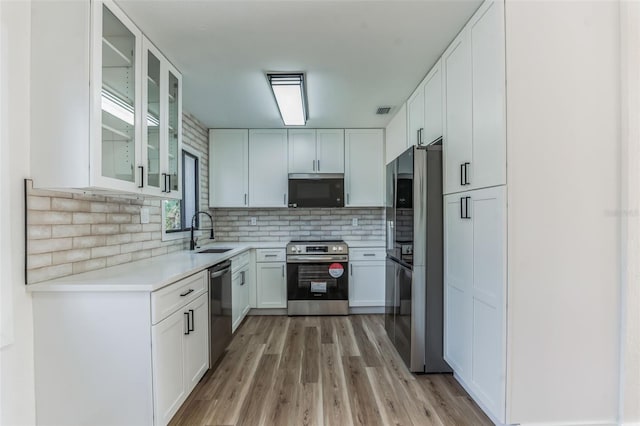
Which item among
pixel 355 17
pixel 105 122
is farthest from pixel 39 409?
pixel 355 17

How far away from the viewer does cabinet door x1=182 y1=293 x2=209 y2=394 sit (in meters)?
2.04

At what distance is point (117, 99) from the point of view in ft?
6.00

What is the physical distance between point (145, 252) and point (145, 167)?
35.8 inches

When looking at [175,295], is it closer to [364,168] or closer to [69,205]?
[69,205]

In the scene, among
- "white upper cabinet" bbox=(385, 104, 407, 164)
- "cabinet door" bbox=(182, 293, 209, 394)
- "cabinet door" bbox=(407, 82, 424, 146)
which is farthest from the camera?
"white upper cabinet" bbox=(385, 104, 407, 164)

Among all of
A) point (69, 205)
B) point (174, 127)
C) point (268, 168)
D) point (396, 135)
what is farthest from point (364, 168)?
point (69, 205)

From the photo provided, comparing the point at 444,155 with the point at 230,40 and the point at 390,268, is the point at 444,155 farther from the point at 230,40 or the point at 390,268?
the point at 230,40

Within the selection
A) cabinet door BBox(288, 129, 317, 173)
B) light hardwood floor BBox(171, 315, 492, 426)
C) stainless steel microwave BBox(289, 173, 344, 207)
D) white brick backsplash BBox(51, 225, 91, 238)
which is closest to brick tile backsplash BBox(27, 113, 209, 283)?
white brick backsplash BBox(51, 225, 91, 238)

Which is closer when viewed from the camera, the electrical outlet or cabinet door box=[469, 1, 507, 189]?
cabinet door box=[469, 1, 507, 189]

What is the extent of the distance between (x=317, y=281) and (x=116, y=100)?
2775mm

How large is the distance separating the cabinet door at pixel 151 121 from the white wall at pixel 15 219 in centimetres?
56

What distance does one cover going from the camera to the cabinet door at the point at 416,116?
2803 millimetres

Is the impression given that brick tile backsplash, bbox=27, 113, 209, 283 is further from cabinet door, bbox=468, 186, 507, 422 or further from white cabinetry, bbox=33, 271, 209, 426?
cabinet door, bbox=468, 186, 507, 422

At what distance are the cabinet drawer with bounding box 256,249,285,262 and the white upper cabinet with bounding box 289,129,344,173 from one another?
3.58 ft
